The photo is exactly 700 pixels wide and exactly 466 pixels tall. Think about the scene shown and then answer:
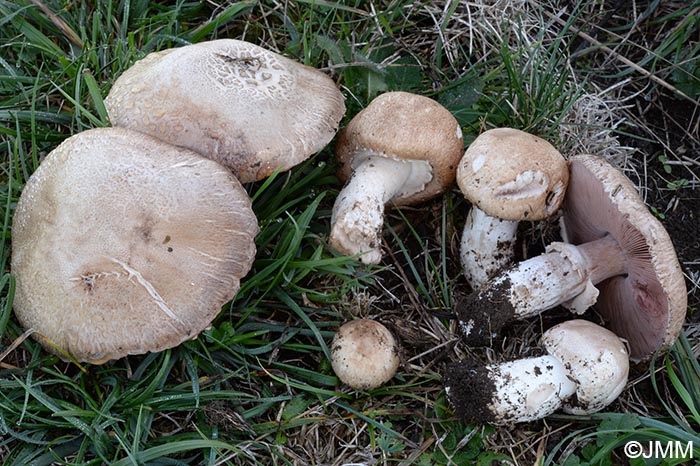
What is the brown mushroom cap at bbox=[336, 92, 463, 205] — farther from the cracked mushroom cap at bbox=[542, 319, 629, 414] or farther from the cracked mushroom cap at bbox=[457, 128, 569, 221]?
the cracked mushroom cap at bbox=[542, 319, 629, 414]

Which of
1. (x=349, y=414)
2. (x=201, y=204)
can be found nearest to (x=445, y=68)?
(x=201, y=204)

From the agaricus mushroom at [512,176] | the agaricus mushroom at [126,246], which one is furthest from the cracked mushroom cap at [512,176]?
the agaricus mushroom at [126,246]

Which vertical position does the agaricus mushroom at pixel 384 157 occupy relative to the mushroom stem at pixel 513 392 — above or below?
above

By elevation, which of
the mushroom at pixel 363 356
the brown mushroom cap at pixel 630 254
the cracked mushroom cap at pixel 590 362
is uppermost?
the brown mushroom cap at pixel 630 254

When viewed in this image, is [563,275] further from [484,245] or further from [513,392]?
[513,392]

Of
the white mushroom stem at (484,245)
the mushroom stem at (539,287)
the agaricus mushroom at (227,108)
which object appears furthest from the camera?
the white mushroom stem at (484,245)

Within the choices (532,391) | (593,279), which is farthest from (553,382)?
(593,279)

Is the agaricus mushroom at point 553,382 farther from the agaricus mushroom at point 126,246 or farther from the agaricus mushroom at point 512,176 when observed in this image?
the agaricus mushroom at point 126,246

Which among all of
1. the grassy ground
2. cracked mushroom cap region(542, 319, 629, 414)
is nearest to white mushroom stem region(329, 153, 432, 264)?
the grassy ground
